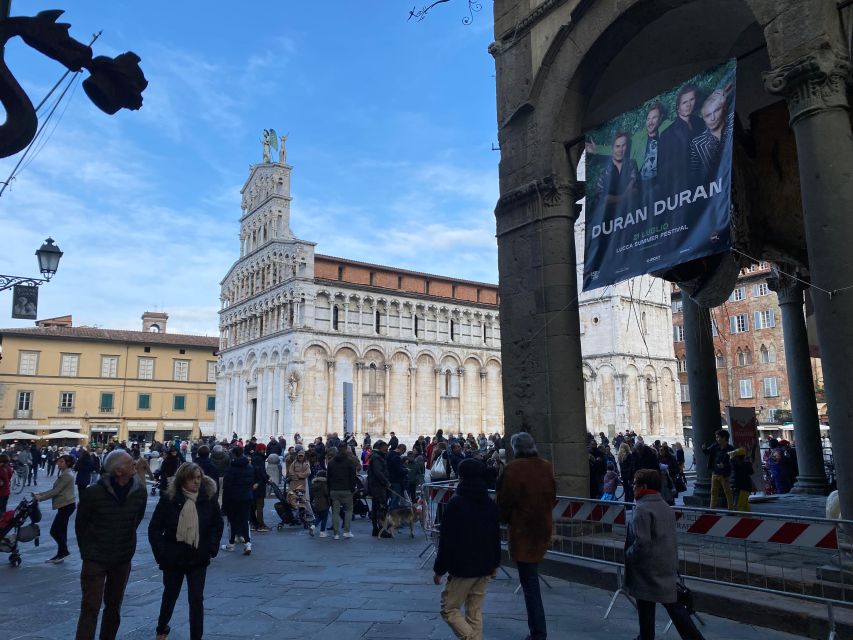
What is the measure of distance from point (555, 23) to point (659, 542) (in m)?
6.91

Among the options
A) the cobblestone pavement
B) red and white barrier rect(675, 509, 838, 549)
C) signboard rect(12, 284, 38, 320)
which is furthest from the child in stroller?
red and white barrier rect(675, 509, 838, 549)

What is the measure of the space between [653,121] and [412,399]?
1470 inches

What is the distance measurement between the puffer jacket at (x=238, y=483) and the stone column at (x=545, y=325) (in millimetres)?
3927

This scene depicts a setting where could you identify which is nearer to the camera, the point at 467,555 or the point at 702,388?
the point at 467,555

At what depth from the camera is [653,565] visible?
4047 millimetres

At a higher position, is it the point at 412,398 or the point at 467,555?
the point at 412,398

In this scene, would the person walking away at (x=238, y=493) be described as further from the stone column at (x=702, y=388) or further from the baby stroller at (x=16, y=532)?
the stone column at (x=702, y=388)

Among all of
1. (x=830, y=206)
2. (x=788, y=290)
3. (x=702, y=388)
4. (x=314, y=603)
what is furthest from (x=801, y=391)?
(x=314, y=603)

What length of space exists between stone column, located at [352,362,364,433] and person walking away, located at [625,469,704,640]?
36596 millimetres

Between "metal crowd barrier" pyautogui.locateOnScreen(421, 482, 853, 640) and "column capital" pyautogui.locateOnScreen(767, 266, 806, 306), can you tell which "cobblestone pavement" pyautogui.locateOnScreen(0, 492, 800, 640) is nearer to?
"metal crowd barrier" pyautogui.locateOnScreen(421, 482, 853, 640)

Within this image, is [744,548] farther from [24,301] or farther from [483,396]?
[483,396]

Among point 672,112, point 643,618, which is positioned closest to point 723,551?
point 643,618

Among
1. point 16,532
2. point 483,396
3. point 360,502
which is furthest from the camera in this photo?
point 483,396

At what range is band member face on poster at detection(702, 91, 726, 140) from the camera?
648cm
